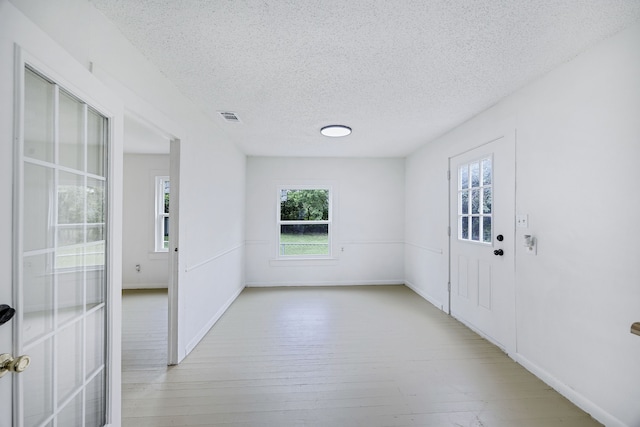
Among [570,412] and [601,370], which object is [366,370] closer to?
[570,412]

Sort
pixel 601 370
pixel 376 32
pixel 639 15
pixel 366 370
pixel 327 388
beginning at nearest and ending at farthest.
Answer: pixel 639 15 < pixel 376 32 < pixel 601 370 < pixel 327 388 < pixel 366 370

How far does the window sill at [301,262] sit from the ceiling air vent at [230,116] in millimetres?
2773

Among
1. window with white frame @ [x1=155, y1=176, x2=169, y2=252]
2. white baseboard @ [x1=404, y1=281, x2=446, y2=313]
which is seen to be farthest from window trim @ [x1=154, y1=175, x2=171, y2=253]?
white baseboard @ [x1=404, y1=281, x2=446, y2=313]

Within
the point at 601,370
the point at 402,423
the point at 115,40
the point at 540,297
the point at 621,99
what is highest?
the point at 115,40

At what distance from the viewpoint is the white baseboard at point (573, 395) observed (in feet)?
5.78

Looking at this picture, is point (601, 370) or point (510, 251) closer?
point (601, 370)

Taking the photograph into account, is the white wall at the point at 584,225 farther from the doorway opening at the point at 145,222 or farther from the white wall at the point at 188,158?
the doorway opening at the point at 145,222

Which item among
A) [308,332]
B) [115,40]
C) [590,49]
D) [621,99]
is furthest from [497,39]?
[308,332]

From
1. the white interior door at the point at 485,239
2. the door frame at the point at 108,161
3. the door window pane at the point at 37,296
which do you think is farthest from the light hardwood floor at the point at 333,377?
the door window pane at the point at 37,296

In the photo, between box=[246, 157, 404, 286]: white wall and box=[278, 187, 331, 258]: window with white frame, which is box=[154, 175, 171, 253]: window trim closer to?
box=[246, 157, 404, 286]: white wall

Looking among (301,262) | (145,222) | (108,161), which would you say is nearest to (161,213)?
(145,222)

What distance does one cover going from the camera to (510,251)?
2631mm

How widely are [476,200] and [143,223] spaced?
5.31 meters

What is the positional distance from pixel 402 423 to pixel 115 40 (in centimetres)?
295
